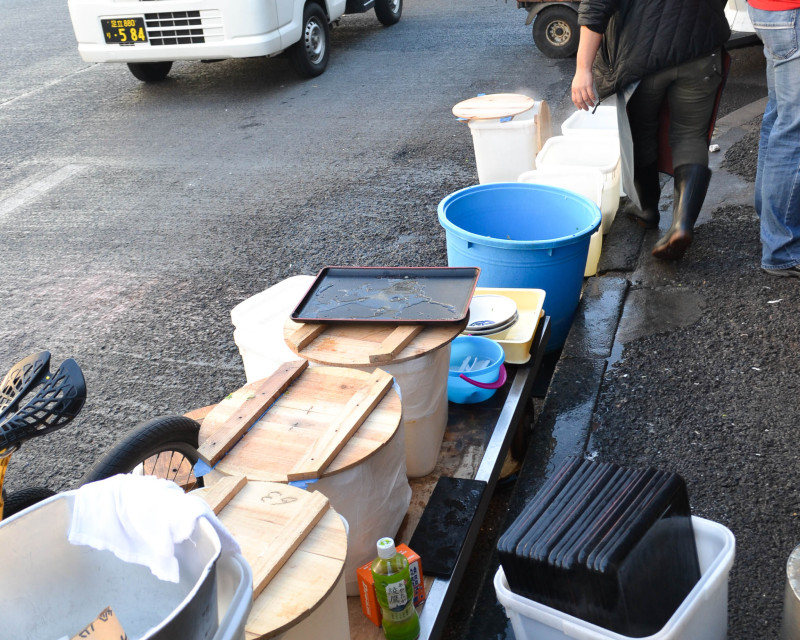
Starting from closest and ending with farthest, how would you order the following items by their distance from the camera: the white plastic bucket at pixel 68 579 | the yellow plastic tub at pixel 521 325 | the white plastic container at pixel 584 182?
the white plastic bucket at pixel 68 579, the yellow plastic tub at pixel 521 325, the white plastic container at pixel 584 182

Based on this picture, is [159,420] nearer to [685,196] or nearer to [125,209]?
[685,196]

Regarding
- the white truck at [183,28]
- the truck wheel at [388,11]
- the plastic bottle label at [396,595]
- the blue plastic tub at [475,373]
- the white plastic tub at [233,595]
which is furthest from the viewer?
the truck wheel at [388,11]

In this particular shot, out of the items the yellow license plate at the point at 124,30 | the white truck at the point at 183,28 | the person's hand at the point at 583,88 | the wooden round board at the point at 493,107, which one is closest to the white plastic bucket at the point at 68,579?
the person's hand at the point at 583,88

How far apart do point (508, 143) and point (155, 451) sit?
325cm

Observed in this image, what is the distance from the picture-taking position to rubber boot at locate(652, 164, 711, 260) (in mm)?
4000

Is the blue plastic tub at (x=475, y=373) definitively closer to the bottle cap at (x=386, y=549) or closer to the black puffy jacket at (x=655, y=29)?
the bottle cap at (x=386, y=549)

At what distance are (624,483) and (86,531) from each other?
4.19 ft

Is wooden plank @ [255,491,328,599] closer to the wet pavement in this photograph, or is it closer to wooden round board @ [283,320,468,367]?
wooden round board @ [283,320,468,367]

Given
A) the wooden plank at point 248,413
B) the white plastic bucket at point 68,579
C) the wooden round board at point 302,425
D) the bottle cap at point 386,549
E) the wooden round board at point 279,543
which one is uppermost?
the white plastic bucket at point 68,579

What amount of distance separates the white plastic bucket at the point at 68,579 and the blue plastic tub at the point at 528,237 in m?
2.18

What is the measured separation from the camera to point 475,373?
2.82 metres

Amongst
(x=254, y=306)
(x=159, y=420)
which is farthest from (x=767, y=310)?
(x=159, y=420)

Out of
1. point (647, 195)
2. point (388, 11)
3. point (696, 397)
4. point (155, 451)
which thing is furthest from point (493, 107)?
point (388, 11)

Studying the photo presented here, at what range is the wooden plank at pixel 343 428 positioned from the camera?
1986 mm
